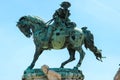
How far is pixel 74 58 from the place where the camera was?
32.2 metres

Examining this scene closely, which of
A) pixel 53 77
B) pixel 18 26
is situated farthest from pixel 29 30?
pixel 53 77

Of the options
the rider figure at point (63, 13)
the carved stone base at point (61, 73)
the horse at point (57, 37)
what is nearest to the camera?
the carved stone base at point (61, 73)

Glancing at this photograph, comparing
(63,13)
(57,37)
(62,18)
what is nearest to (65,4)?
(63,13)

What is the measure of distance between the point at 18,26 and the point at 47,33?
1.52 m

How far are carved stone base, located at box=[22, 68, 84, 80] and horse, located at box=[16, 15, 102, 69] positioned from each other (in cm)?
42

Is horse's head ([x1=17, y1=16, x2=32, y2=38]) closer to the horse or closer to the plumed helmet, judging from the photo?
the horse

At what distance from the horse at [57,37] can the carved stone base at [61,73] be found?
424 mm

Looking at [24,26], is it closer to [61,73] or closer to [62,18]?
[62,18]

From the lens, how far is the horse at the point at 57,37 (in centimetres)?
3181

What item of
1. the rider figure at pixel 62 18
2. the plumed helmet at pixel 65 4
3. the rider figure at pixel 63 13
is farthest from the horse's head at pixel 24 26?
the plumed helmet at pixel 65 4

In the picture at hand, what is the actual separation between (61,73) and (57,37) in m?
1.64

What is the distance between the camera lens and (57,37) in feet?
104

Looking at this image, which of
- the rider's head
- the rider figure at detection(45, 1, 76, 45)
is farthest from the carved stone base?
the rider's head

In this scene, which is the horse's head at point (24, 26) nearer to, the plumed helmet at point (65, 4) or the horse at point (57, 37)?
the horse at point (57, 37)
